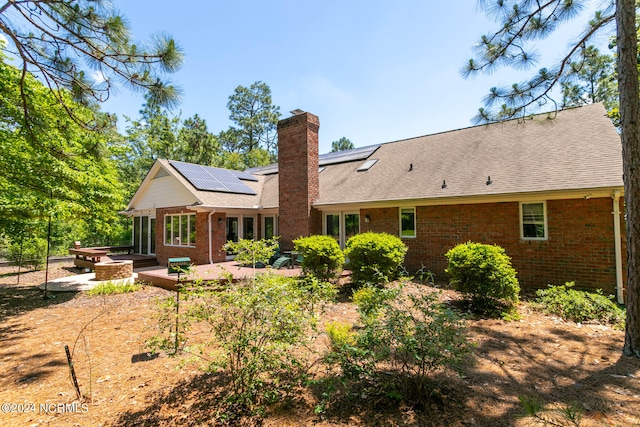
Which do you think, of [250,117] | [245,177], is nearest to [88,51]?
[245,177]

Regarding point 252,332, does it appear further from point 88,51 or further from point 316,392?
point 88,51

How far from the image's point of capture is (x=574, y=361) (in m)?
4.47

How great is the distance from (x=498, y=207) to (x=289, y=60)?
10938 mm

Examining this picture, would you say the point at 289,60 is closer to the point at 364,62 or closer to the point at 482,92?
the point at 364,62

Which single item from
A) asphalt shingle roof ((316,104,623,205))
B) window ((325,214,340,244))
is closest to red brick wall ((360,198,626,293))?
asphalt shingle roof ((316,104,623,205))

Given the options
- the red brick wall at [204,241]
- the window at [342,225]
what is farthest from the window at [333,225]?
the red brick wall at [204,241]

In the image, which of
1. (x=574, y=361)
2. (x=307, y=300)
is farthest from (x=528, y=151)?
(x=307, y=300)

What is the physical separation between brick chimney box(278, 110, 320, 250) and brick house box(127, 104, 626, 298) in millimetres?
48

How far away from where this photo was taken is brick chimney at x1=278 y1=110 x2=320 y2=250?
42.8 feet

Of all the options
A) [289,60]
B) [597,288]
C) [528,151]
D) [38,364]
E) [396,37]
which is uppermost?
[289,60]

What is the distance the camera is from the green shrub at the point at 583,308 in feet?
20.6

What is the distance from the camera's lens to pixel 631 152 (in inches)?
184

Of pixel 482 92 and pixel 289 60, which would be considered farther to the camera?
pixel 289 60

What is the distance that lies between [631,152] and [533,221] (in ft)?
15.0
